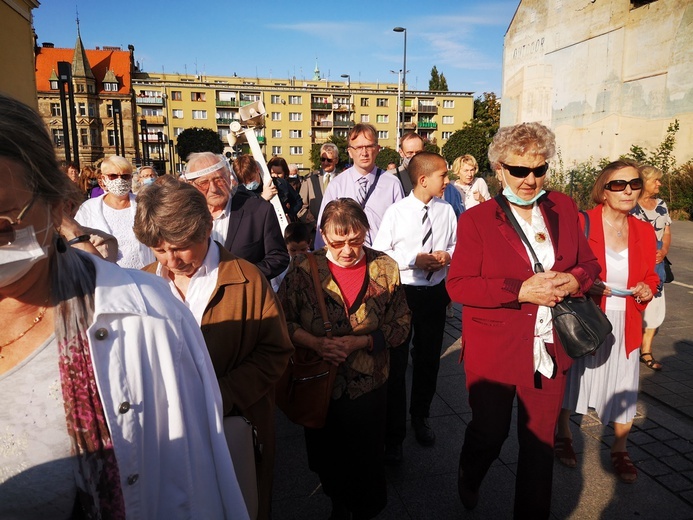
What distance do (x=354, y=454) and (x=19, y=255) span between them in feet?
6.94

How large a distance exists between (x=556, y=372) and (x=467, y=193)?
208 inches

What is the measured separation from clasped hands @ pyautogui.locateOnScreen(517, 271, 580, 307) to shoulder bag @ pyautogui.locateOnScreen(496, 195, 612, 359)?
0.26 ft

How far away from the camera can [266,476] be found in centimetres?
238

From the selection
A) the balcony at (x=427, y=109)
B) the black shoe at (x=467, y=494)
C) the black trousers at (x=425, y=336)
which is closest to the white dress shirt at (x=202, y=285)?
the black trousers at (x=425, y=336)

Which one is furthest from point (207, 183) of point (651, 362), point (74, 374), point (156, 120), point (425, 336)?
point (156, 120)

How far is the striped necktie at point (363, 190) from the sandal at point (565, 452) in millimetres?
2604

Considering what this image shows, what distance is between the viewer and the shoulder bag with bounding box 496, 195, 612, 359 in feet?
8.48

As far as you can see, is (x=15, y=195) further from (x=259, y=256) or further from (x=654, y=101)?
(x=654, y=101)

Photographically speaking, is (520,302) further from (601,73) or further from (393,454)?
(601,73)

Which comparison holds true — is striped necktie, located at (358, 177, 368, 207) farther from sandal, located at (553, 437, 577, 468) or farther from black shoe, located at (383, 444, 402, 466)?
sandal, located at (553, 437, 577, 468)

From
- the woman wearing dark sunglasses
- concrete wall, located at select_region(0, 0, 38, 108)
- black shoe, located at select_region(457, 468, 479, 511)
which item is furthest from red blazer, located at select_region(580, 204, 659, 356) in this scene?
concrete wall, located at select_region(0, 0, 38, 108)

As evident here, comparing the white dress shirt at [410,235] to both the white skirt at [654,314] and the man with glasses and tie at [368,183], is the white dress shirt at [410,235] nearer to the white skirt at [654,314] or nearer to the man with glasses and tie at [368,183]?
the man with glasses and tie at [368,183]

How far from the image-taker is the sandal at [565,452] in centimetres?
348

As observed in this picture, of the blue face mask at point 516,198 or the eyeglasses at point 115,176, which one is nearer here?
the blue face mask at point 516,198
